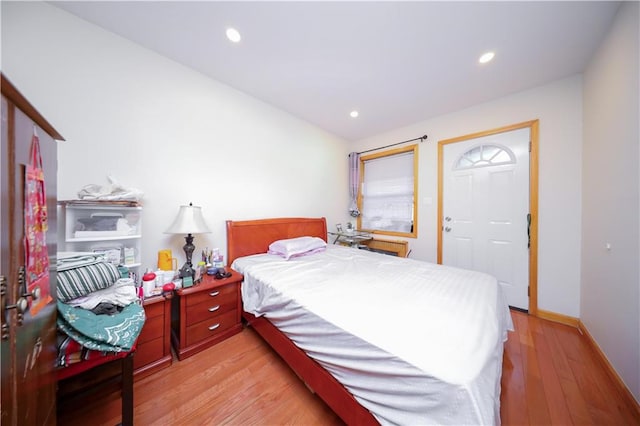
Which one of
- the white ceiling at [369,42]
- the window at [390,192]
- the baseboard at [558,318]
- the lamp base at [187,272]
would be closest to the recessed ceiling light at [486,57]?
the white ceiling at [369,42]

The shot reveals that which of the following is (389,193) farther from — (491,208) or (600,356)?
(600,356)

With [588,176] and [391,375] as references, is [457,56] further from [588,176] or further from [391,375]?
[391,375]

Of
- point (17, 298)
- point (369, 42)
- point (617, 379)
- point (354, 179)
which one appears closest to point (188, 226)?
point (17, 298)

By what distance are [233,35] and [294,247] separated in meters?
2.00

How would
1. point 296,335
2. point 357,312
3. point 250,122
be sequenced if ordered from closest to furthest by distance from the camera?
point 357,312
point 296,335
point 250,122

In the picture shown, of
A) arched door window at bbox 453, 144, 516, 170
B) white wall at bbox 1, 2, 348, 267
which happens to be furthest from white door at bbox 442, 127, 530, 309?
white wall at bbox 1, 2, 348, 267

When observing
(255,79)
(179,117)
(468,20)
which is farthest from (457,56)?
(179,117)

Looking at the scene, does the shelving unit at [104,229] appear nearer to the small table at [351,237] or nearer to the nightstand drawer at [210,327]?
the nightstand drawer at [210,327]

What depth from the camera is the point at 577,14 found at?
1407 millimetres

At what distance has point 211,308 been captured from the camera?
1.70m

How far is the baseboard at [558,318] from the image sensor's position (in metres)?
2.02

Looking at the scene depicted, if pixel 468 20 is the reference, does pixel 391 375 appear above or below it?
below

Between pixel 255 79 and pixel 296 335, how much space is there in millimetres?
2437

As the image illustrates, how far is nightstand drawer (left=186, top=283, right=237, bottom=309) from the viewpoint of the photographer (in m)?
1.59
